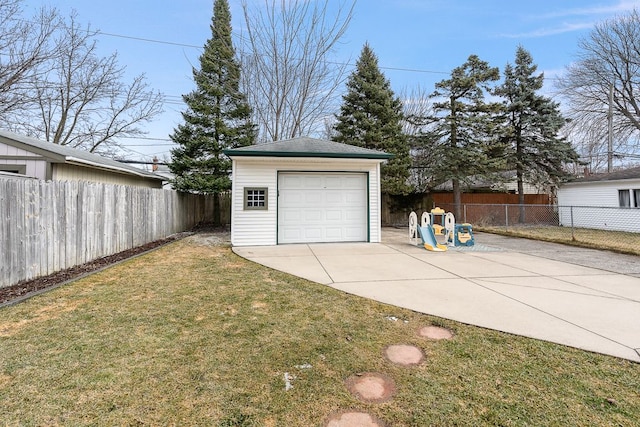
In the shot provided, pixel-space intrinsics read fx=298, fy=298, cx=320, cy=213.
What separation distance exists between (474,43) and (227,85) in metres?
12.1

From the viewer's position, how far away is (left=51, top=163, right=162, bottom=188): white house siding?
310 inches

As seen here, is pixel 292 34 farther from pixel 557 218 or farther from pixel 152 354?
pixel 557 218

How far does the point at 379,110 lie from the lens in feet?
50.3

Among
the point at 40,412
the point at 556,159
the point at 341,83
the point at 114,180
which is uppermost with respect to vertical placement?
the point at 341,83

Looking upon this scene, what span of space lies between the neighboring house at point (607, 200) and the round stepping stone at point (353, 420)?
48.9 ft

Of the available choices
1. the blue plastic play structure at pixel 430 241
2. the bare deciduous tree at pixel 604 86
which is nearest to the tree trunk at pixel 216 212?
the blue plastic play structure at pixel 430 241

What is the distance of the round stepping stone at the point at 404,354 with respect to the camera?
8.23ft

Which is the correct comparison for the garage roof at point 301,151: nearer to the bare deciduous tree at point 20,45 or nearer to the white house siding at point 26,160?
the white house siding at point 26,160

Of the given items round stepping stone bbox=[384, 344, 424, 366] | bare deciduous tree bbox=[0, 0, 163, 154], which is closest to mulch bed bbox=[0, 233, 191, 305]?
round stepping stone bbox=[384, 344, 424, 366]

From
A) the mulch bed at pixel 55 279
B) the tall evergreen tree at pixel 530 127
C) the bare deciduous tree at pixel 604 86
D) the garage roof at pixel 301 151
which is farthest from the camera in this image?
the bare deciduous tree at pixel 604 86

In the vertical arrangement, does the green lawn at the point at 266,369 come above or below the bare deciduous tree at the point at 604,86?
below

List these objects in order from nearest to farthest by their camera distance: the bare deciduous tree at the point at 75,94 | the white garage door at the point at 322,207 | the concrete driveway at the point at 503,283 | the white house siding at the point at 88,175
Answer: the concrete driveway at the point at 503,283
the white house siding at the point at 88,175
the white garage door at the point at 322,207
the bare deciduous tree at the point at 75,94

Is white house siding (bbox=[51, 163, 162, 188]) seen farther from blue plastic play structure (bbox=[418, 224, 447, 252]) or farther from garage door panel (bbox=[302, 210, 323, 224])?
blue plastic play structure (bbox=[418, 224, 447, 252])

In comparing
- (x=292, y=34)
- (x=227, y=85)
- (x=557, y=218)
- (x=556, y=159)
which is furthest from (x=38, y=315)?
(x=557, y=218)
